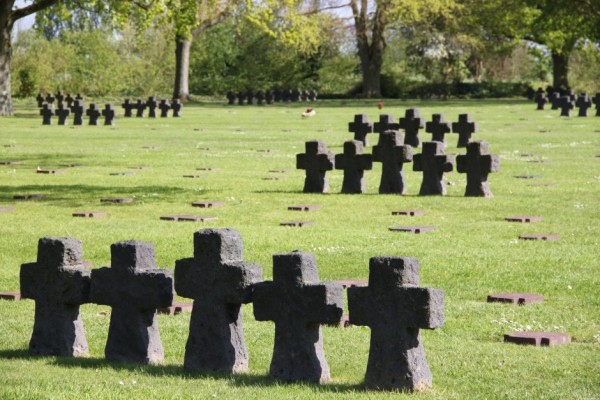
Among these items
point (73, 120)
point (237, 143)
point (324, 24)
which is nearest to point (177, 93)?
point (324, 24)

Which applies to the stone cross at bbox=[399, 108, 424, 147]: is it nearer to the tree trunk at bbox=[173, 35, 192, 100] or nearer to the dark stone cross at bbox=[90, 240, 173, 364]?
the dark stone cross at bbox=[90, 240, 173, 364]

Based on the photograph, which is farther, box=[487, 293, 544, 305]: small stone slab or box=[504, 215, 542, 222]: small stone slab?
box=[504, 215, 542, 222]: small stone slab

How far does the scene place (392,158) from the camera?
2073 cm

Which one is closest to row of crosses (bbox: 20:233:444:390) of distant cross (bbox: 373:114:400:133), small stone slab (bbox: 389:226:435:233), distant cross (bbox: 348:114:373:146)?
small stone slab (bbox: 389:226:435:233)

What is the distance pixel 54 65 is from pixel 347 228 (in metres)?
75.0

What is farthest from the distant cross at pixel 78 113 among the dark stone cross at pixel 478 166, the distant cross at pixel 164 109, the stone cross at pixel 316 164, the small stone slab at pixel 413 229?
the small stone slab at pixel 413 229

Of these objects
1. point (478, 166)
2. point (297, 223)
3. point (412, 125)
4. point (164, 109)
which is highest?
point (478, 166)

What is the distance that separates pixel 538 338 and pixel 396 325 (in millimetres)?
1992

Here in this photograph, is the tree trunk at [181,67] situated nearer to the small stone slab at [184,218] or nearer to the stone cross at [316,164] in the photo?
the stone cross at [316,164]

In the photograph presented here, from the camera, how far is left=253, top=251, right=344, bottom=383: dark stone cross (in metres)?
7.39

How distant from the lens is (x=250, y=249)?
1384cm

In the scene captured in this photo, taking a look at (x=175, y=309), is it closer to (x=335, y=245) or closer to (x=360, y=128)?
(x=335, y=245)

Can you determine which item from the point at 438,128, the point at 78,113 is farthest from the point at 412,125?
the point at 78,113

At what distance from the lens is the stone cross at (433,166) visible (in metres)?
20.3
